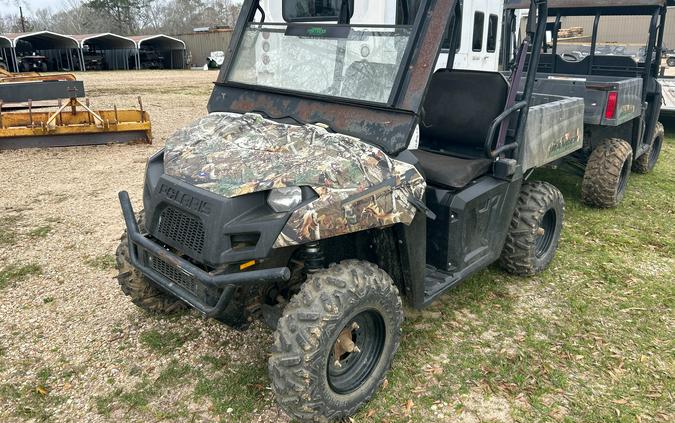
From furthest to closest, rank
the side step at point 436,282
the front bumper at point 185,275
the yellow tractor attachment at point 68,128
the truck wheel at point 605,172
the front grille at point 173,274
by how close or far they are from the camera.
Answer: the yellow tractor attachment at point 68,128
the truck wheel at point 605,172
the side step at point 436,282
the front grille at point 173,274
the front bumper at point 185,275

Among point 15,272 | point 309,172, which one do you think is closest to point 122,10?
point 15,272

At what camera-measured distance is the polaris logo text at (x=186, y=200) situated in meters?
2.35

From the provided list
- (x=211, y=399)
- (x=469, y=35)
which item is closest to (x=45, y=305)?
(x=211, y=399)

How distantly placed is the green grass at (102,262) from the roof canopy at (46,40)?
31.3 metres

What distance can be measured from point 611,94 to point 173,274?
4.44 metres

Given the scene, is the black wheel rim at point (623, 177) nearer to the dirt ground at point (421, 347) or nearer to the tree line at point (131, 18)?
the dirt ground at point (421, 347)

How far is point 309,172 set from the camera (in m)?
2.43

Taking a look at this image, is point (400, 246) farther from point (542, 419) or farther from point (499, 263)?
point (499, 263)

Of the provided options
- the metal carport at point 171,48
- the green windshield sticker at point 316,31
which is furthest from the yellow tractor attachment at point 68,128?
the metal carport at point 171,48

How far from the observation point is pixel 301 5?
3.77 m

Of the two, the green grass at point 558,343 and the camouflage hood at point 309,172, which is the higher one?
the camouflage hood at point 309,172

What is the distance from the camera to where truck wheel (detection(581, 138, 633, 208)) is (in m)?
5.41

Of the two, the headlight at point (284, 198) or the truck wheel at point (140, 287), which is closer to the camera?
the headlight at point (284, 198)

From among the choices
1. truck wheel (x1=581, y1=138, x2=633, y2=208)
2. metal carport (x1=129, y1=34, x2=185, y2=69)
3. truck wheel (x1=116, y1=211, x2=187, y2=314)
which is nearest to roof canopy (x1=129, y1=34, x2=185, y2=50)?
metal carport (x1=129, y1=34, x2=185, y2=69)
